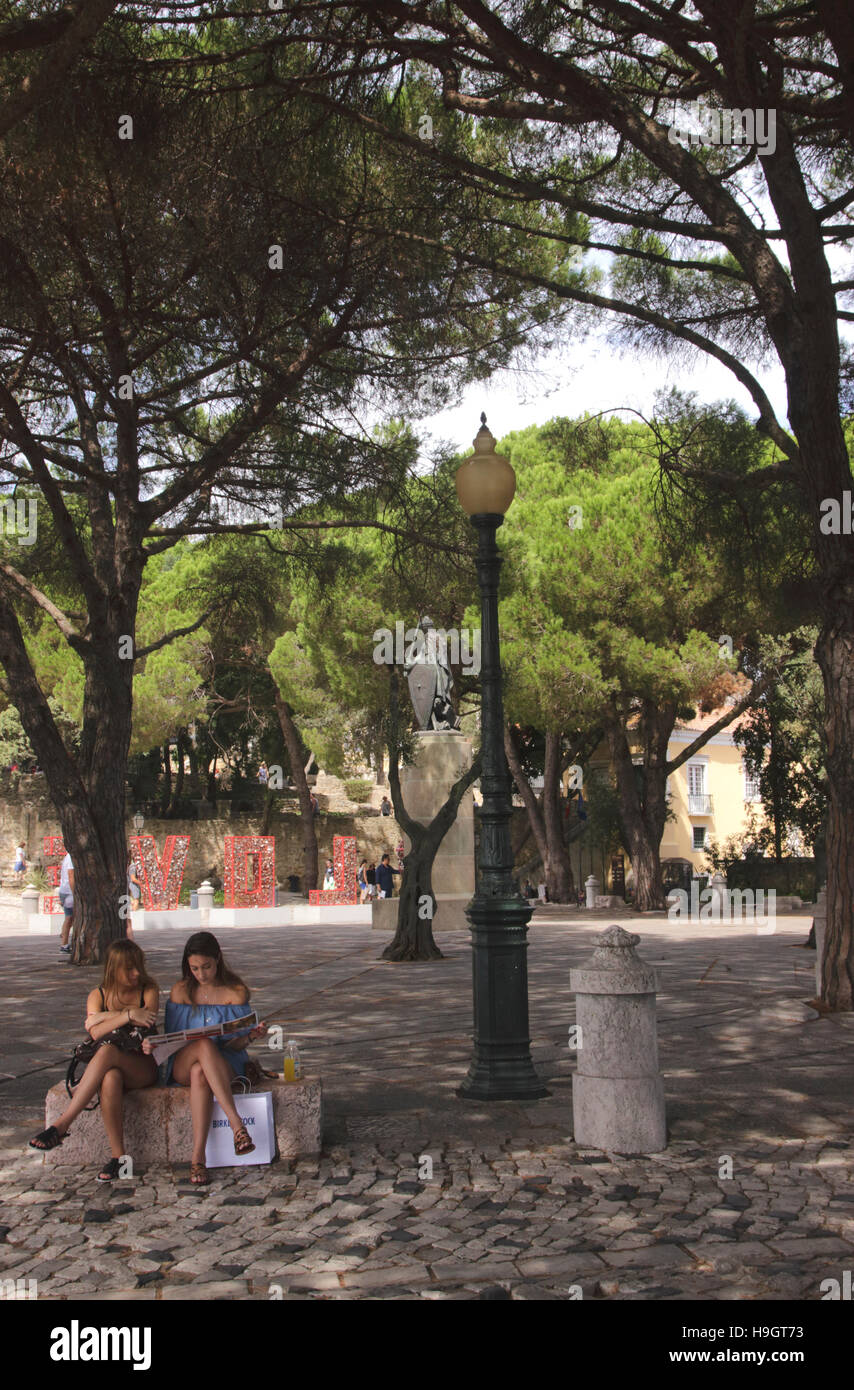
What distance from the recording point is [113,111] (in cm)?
828

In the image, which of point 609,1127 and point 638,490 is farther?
point 638,490

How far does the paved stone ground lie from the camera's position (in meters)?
3.93

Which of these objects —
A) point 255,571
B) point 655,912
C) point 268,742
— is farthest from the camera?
point 268,742

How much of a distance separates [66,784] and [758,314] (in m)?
A: 8.35

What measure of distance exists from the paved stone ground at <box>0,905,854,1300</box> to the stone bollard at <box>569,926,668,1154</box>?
0.12 metres

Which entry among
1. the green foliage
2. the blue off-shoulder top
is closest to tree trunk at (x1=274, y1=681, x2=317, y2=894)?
the green foliage

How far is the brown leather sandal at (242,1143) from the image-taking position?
5246mm

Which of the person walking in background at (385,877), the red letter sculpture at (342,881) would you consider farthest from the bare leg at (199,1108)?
the person walking in background at (385,877)

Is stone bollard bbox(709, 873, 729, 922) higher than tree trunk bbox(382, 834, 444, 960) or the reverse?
the reverse

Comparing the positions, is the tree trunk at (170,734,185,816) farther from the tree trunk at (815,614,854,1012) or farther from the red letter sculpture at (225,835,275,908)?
the tree trunk at (815,614,854,1012)

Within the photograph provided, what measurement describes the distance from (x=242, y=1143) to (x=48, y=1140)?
808 millimetres

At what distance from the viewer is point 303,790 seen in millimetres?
34250

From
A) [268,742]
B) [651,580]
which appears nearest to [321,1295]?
[651,580]

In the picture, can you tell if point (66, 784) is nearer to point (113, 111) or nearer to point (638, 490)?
point (113, 111)
